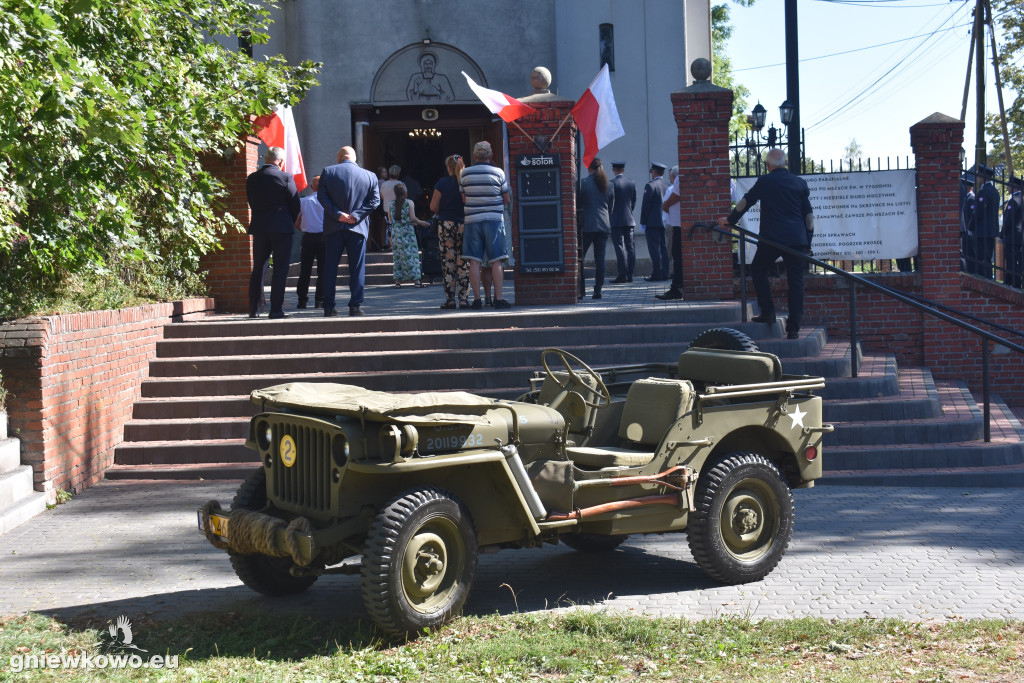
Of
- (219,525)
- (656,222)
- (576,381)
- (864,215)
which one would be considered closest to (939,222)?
(864,215)

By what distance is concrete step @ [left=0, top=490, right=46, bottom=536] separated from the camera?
7.14 meters

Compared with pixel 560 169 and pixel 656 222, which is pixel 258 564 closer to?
pixel 560 169

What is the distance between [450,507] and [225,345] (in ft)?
20.3

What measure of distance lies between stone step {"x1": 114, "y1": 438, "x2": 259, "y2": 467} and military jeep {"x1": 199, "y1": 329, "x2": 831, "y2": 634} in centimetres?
360

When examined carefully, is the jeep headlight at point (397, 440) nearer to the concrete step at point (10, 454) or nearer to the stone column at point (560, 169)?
the concrete step at point (10, 454)

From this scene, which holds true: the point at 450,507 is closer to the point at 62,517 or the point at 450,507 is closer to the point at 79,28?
the point at 62,517

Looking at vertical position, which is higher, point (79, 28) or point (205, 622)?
point (79, 28)

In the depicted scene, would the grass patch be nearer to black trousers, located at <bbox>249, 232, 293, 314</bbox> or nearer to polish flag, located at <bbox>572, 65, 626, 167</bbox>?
black trousers, located at <bbox>249, 232, 293, 314</bbox>

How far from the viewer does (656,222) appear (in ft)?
55.0

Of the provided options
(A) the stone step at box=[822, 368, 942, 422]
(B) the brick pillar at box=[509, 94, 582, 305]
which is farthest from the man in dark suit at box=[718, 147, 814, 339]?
(B) the brick pillar at box=[509, 94, 582, 305]

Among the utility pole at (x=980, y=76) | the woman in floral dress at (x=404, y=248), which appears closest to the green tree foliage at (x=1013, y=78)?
the utility pole at (x=980, y=76)

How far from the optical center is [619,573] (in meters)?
6.24

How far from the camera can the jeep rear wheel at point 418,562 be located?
474cm

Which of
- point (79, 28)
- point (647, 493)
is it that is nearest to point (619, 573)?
point (647, 493)
